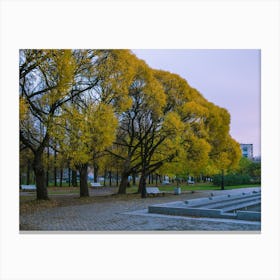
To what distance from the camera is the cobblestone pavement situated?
7.02 metres

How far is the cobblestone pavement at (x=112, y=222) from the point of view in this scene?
23.0ft

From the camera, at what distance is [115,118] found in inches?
372

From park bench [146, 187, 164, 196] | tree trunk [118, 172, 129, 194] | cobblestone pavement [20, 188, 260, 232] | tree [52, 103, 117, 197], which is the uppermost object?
tree [52, 103, 117, 197]

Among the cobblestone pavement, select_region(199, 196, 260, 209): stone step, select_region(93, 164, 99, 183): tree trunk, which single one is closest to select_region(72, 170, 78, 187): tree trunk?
select_region(93, 164, 99, 183): tree trunk

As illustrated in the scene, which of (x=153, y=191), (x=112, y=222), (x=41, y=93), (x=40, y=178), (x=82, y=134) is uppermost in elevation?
(x=41, y=93)

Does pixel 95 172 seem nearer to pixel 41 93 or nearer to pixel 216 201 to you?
pixel 41 93

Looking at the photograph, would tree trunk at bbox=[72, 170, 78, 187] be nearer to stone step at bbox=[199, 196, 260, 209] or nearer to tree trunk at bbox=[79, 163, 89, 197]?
tree trunk at bbox=[79, 163, 89, 197]

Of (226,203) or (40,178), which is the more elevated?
(40,178)

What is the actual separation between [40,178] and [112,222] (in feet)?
7.41

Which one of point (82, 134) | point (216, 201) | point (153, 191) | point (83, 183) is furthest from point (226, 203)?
point (82, 134)
